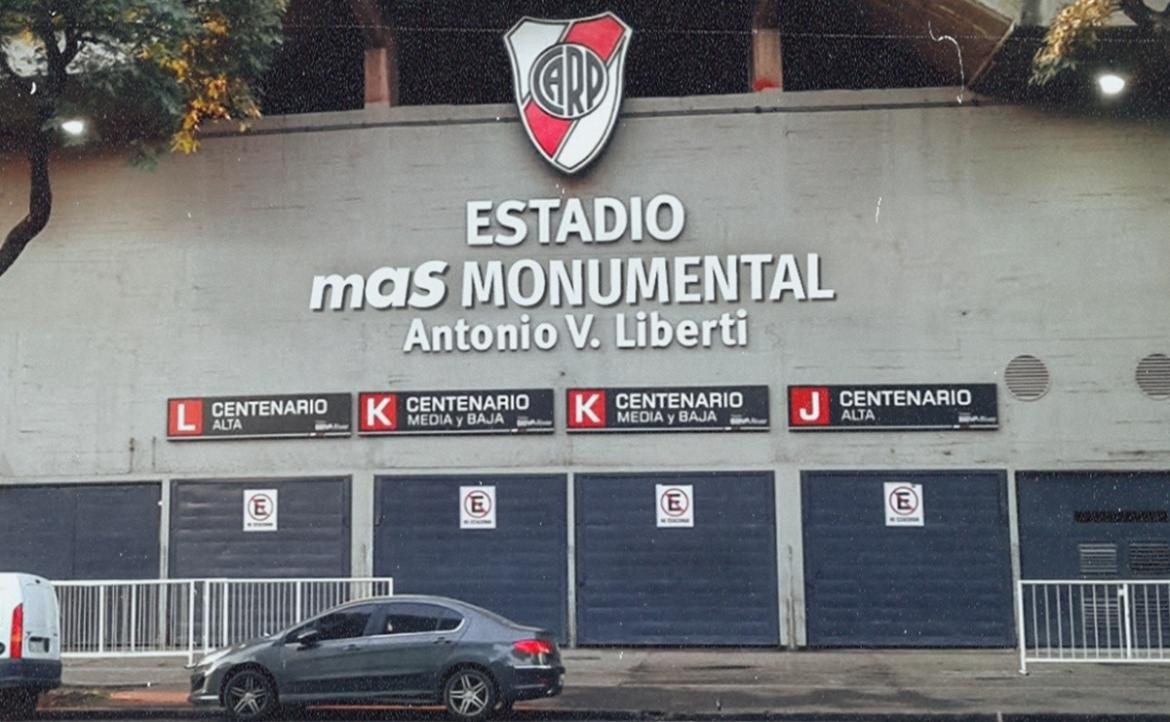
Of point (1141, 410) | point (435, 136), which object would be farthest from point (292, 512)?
point (1141, 410)

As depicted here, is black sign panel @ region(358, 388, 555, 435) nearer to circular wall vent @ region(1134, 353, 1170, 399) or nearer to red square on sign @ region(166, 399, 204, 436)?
red square on sign @ region(166, 399, 204, 436)

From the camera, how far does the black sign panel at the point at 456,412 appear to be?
22.5 m

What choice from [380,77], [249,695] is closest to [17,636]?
[249,695]

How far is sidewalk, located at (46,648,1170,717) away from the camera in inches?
648

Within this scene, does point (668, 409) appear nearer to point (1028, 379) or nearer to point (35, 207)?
point (1028, 379)

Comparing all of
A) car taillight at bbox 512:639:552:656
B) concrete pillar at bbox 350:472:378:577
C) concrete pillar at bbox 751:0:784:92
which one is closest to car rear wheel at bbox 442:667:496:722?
car taillight at bbox 512:639:552:656

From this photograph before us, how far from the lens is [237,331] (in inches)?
912

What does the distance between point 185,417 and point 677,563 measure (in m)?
7.72

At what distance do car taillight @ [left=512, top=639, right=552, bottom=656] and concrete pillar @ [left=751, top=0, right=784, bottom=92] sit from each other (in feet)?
34.0

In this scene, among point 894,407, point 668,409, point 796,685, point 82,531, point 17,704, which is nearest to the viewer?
point 17,704

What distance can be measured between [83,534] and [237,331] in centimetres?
388

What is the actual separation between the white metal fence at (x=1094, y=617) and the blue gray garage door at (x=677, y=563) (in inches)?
142

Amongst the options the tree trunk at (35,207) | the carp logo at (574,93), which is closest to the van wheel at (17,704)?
the tree trunk at (35,207)

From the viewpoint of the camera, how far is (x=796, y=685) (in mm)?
18266
